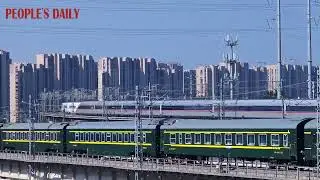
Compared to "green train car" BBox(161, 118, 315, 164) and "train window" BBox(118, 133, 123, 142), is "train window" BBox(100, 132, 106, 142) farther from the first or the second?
"green train car" BBox(161, 118, 315, 164)

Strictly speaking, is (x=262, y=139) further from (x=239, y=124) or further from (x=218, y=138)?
(x=218, y=138)

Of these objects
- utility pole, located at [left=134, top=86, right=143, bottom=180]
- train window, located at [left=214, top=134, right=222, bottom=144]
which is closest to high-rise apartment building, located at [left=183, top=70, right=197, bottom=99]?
utility pole, located at [left=134, top=86, right=143, bottom=180]

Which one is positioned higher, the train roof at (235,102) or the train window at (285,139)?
the train roof at (235,102)

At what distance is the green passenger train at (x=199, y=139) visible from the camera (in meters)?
35.8

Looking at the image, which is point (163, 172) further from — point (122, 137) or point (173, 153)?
point (122, 137)

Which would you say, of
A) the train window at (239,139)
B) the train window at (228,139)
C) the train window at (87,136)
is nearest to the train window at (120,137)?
the train window at (87,136)

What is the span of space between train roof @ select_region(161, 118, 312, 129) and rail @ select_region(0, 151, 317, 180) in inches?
92.1

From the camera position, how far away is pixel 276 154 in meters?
36.6

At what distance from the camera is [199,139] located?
4241 centimetres

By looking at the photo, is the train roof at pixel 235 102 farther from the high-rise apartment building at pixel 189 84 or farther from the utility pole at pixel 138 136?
the utility pole at pixel 138 136

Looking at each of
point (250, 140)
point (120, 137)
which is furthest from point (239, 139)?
point (120, 137)

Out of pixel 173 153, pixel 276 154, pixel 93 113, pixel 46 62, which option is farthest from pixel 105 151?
pixel 46 62

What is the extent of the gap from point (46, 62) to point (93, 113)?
39190mm

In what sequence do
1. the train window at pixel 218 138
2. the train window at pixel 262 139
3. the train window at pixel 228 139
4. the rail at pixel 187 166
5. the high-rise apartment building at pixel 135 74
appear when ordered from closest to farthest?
1. the rail at pixel 187 166
2. the train window at pixel 262 139
3. the train window at pixel 228 139
4. the train window at pixel 218 138
5. the high-rise apartment building at pixel 135 74
